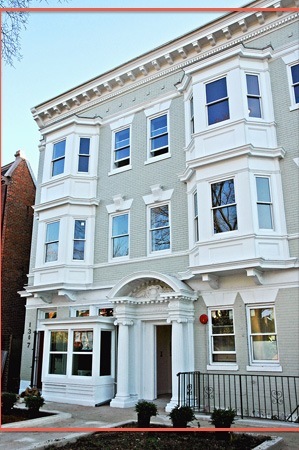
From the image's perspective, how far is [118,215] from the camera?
1242 cm

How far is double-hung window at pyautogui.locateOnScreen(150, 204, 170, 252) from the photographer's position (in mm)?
11203

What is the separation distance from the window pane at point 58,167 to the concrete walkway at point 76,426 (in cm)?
742

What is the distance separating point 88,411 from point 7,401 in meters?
1.81

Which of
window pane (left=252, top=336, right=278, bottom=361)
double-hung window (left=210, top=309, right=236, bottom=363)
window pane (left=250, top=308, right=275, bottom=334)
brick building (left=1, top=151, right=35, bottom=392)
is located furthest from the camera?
brick building (left=1, top=151, right=35, bottom=392)

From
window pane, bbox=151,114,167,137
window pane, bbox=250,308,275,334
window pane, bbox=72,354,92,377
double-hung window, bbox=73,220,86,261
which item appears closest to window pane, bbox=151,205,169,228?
window pane, bbox=151,114,167,137

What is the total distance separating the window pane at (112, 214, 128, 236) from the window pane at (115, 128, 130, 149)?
7.80ft

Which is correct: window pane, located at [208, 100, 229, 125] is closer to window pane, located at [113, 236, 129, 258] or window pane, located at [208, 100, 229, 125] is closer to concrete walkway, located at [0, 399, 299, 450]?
window pane, located at [113, 236, 129, 258]

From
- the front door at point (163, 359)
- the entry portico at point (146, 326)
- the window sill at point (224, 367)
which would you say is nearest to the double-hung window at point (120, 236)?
the entry portico at point (146, 326)

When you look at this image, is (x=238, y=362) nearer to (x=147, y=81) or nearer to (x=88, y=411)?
(x=88, y=411)

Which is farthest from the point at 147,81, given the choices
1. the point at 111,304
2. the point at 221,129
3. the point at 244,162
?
the point at 111,304

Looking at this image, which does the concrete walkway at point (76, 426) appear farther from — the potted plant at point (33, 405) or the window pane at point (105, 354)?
the window pane at point (105, 354)

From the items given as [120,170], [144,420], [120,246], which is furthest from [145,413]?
[120,170]

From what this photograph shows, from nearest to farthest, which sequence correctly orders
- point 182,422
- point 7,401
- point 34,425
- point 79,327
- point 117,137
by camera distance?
point 182,422 → point 34,425 → point 7,401 → point 79,327 → point 117,137

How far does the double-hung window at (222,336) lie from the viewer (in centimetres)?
933
